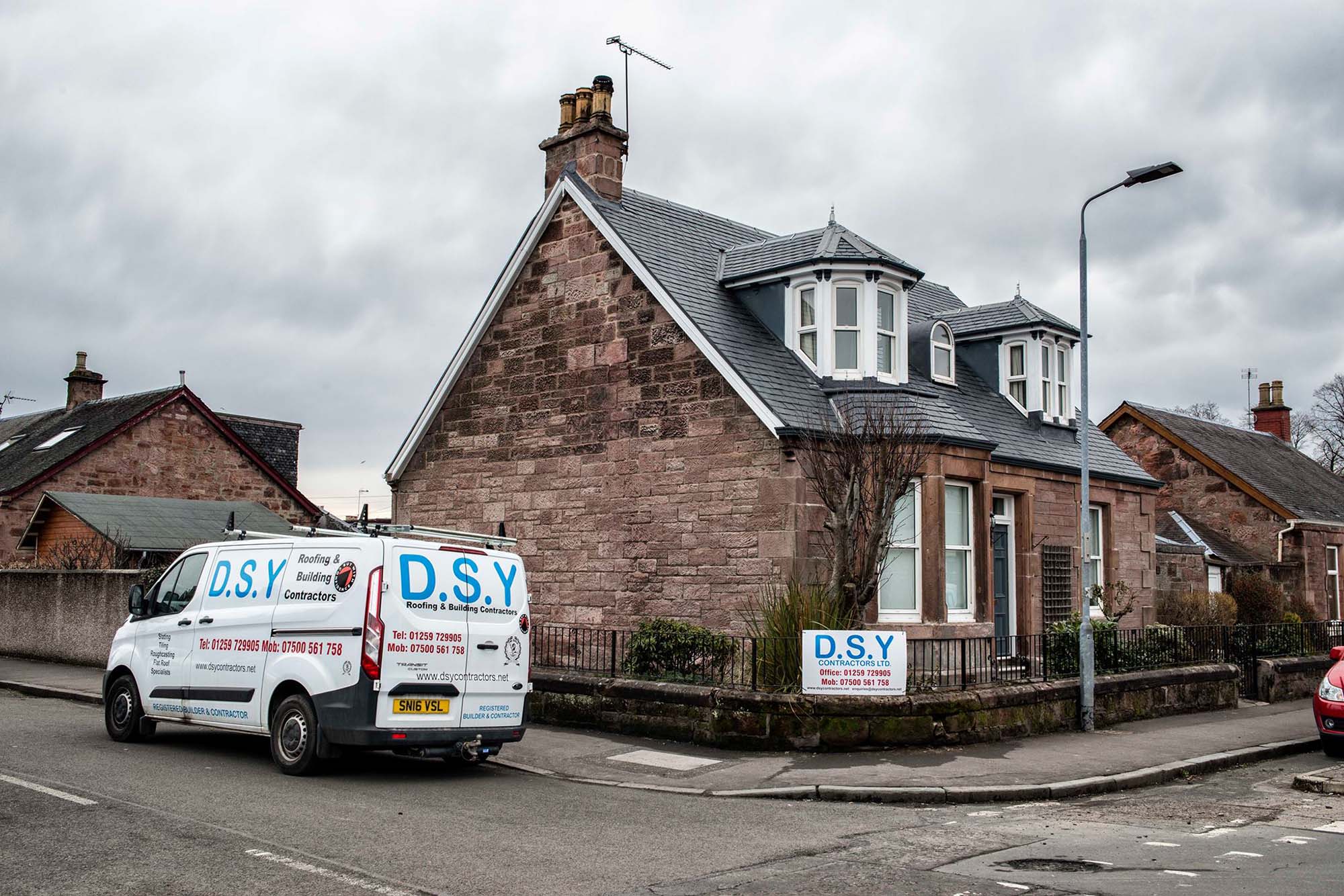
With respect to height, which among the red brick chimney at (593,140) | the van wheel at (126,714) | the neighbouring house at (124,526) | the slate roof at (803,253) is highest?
the red brick chimney at (593,140)

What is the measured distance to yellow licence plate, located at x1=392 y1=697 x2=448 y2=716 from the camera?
35.8 ft

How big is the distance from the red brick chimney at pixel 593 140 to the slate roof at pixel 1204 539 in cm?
1810

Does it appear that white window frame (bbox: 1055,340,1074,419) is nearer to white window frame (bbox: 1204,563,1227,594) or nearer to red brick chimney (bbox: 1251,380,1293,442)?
white window frame (bbox: 1204,563,1227,594)

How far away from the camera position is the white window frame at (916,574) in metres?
17.8

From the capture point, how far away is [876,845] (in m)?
8.88

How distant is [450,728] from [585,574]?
8.33 meters

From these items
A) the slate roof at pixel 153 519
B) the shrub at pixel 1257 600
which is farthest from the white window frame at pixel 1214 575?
the slate roof at pixel 153 519

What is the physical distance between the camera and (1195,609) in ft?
82.9

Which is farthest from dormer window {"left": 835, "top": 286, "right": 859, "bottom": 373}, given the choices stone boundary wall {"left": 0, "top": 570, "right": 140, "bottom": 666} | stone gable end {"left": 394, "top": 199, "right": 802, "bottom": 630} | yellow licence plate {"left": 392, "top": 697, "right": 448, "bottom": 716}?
stone boundary wall {"left": 0, "top": 570, "right": 140, "bottom": 666}

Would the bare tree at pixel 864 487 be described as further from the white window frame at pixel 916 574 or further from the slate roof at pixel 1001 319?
the slate roof at pixel 1001 319

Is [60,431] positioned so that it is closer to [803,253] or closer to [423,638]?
[803,253]

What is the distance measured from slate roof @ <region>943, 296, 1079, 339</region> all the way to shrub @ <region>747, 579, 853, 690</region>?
33.6ft

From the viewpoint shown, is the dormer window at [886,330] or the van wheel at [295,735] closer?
the van wheel at [295,735]

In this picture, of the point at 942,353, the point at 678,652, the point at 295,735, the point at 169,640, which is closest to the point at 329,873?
the point at 295,735
